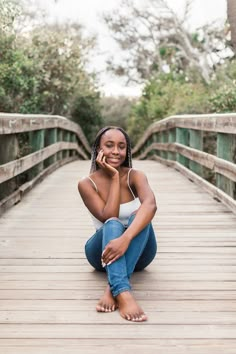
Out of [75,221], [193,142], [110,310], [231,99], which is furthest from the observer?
[231,99]

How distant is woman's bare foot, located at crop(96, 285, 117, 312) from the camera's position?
3.12 meters

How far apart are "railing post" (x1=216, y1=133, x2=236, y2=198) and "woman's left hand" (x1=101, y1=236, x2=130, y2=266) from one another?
3.42m

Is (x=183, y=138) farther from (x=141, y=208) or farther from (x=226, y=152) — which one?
(x=141, y=208)

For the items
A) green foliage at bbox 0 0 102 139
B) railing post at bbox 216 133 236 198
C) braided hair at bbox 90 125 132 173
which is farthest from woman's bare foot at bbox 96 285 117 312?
green foliage at bbox 0 0 102 139

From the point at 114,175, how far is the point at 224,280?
2.77ft

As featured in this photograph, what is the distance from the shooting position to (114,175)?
3564 mm

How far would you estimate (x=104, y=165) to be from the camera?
358cm

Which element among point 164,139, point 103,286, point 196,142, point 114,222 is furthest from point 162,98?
point 114,222

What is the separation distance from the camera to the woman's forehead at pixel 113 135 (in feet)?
11.8

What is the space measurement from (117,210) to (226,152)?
125 inches

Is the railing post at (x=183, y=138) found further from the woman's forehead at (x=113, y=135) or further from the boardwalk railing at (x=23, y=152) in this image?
the woman's forehead at (x=113, y=135)

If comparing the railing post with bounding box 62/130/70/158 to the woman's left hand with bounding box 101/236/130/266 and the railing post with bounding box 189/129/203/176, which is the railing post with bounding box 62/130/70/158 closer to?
the railing post with bounding box 189/129/203/176

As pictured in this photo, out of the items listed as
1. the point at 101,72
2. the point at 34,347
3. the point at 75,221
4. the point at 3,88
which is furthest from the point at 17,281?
the point at 101,72

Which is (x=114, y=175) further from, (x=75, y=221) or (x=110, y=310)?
(x=75, y=221)
